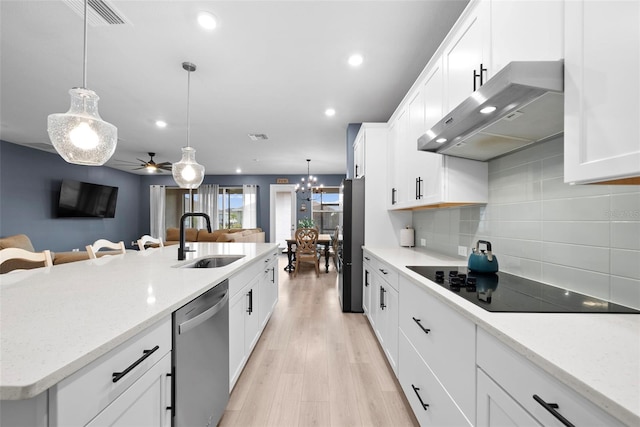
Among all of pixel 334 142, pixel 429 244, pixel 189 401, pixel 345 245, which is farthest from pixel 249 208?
pixel 189 401

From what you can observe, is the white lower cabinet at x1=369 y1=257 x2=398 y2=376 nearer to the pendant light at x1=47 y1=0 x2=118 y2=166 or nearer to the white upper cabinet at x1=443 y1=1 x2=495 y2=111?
the white upper cabinet at x1=443 y1=1 x2=495 y2=111

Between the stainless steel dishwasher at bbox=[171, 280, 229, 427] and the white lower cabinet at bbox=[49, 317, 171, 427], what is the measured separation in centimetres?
5

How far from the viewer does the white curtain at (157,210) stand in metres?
8.34

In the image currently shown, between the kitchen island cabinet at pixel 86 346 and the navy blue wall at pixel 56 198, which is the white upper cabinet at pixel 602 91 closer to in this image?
the kitchen island cabinet at pixel 86 346

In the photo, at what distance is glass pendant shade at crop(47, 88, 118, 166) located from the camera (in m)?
1.55

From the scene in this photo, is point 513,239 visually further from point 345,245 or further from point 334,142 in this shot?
point 334,142

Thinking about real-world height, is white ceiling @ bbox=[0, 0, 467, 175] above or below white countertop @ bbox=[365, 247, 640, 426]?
above

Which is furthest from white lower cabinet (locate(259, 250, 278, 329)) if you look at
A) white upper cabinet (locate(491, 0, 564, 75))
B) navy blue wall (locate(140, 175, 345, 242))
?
navy blue wall (locate(140, 175, 345, 242))

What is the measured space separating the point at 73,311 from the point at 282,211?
7.85m

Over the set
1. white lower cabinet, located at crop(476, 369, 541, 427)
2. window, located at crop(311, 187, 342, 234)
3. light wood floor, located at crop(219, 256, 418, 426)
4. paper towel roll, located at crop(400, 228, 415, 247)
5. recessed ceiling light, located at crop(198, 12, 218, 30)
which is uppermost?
recessed ceiling light, located at crop(198, 12, 218, 30)

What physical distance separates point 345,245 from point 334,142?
247cm

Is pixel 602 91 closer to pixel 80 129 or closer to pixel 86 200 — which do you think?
pixel 80 129

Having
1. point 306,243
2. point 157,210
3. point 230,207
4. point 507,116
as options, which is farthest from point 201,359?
point 157,210

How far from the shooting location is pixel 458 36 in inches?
57.8
